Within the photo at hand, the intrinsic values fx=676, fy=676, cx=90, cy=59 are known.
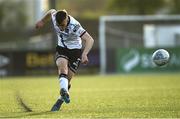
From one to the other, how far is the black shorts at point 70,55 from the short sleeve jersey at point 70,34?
75 millimetres

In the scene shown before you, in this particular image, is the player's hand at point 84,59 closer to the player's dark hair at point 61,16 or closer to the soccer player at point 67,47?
the soccer player at point 67,47

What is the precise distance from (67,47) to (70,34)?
0.94 feet

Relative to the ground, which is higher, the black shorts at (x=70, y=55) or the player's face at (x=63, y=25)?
the player's face at (x=63, y=25)

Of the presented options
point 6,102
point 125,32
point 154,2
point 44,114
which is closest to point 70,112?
point 44,114

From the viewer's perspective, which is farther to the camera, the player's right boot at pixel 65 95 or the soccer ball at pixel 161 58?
the soccer ball at pixel 161 58

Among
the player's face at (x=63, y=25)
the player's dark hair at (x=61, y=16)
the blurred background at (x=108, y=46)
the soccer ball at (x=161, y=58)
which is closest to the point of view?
the player's dark hair at (x=61, y=16)

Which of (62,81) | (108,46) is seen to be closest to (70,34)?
(62,81)

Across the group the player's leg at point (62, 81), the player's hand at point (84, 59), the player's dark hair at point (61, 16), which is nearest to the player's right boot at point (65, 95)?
the player's leg at point (62, 81)

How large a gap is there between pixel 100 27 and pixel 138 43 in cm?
225

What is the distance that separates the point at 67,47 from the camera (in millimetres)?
12617

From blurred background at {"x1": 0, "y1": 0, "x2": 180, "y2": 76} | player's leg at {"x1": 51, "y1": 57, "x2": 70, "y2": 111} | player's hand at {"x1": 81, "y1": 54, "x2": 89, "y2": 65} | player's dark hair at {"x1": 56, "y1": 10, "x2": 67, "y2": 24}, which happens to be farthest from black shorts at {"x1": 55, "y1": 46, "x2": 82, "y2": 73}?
blurred background at {"x1": 0, "y1": 0, "x2": 180, "y2": 76}

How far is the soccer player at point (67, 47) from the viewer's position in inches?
482

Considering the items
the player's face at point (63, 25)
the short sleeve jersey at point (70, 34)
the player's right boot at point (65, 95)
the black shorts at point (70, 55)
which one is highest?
the player's face at point (63, 25)

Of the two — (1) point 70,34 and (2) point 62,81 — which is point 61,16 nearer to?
(1) point 70,34
